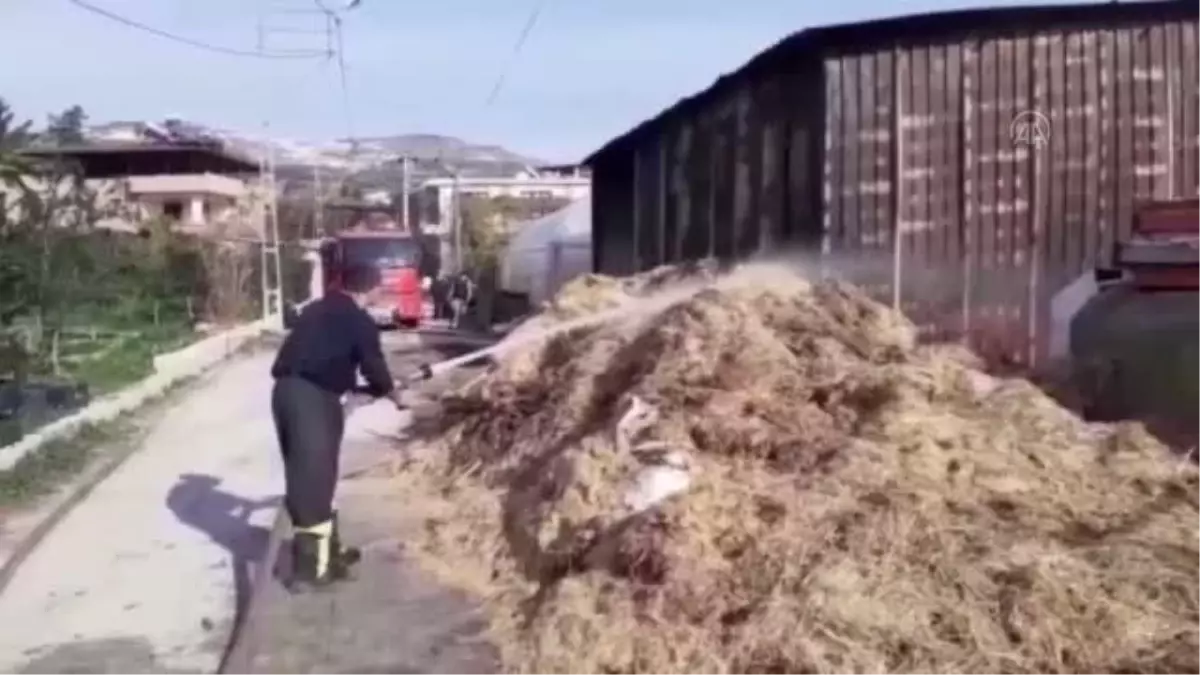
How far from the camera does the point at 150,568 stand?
35.7 ft

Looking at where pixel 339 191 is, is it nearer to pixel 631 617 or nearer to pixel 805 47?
pixel 805 47

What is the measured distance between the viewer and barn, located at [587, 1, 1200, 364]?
14398mm

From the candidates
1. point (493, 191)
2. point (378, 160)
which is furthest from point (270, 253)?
point (378, 160)

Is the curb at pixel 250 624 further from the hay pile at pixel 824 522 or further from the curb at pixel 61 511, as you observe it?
the curb at pixel 61 511

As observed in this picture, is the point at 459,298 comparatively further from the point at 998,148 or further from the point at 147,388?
the point at 998,148

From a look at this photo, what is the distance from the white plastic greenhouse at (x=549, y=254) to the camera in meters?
35.8

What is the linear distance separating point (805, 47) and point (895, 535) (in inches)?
353

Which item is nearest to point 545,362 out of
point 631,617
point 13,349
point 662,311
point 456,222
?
point 662,311

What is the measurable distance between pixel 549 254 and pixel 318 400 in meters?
28.2

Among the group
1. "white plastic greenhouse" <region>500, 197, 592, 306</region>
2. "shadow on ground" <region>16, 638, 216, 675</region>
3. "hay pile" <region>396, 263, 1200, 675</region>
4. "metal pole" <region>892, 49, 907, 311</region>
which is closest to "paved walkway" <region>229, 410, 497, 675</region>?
"hay pile" <region>396, 263, 1200, 675</region>

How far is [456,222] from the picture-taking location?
61875 mm

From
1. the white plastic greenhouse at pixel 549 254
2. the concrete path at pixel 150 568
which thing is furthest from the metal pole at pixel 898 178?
the white plastic greenhouse at pixel 549 254

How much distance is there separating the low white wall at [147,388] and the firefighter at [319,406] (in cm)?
570

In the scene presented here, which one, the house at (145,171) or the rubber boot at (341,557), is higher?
the house at (145,171)
